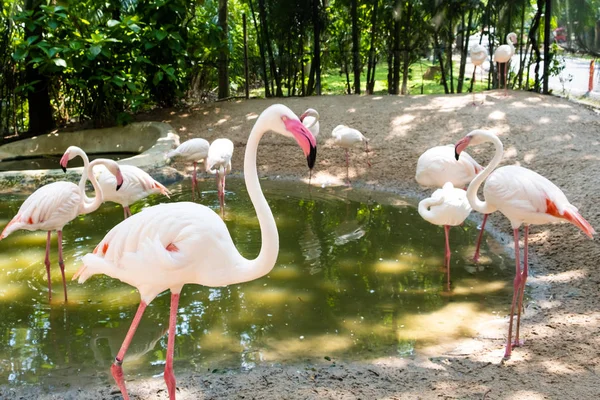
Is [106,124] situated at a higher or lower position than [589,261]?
higher

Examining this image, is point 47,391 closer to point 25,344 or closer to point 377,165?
point 25,344

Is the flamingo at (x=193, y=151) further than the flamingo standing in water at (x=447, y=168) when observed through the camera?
Yes

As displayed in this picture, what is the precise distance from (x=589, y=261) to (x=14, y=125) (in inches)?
369

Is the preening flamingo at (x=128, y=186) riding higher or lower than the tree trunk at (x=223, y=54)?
lower

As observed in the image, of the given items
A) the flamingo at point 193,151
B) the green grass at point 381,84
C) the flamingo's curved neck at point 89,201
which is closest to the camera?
the flamingo's curved neck at point 89,201

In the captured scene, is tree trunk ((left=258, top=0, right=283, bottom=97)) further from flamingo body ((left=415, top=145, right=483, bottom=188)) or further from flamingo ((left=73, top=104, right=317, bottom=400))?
flamingo ((left=73, top=104, right=317, bottom=400))

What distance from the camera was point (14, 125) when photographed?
415 inches

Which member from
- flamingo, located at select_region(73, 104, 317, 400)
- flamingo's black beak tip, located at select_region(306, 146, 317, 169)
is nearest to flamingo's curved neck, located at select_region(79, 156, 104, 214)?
flamingo, located at select_region(73, 104, 317, 400)

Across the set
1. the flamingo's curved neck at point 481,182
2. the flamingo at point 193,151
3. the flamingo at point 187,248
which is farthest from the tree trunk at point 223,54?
the flamingo at point 187,248

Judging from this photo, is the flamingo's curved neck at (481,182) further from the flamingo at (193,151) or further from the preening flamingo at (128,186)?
the flamingo at (193,151)

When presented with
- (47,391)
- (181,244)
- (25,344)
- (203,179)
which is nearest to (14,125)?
(203,179)

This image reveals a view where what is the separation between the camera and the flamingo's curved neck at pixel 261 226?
2.75 meters

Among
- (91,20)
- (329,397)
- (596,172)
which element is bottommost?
(329,397)

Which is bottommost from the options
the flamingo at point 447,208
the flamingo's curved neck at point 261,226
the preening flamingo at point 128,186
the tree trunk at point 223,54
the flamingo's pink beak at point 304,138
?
the flamingo at point 447,208
